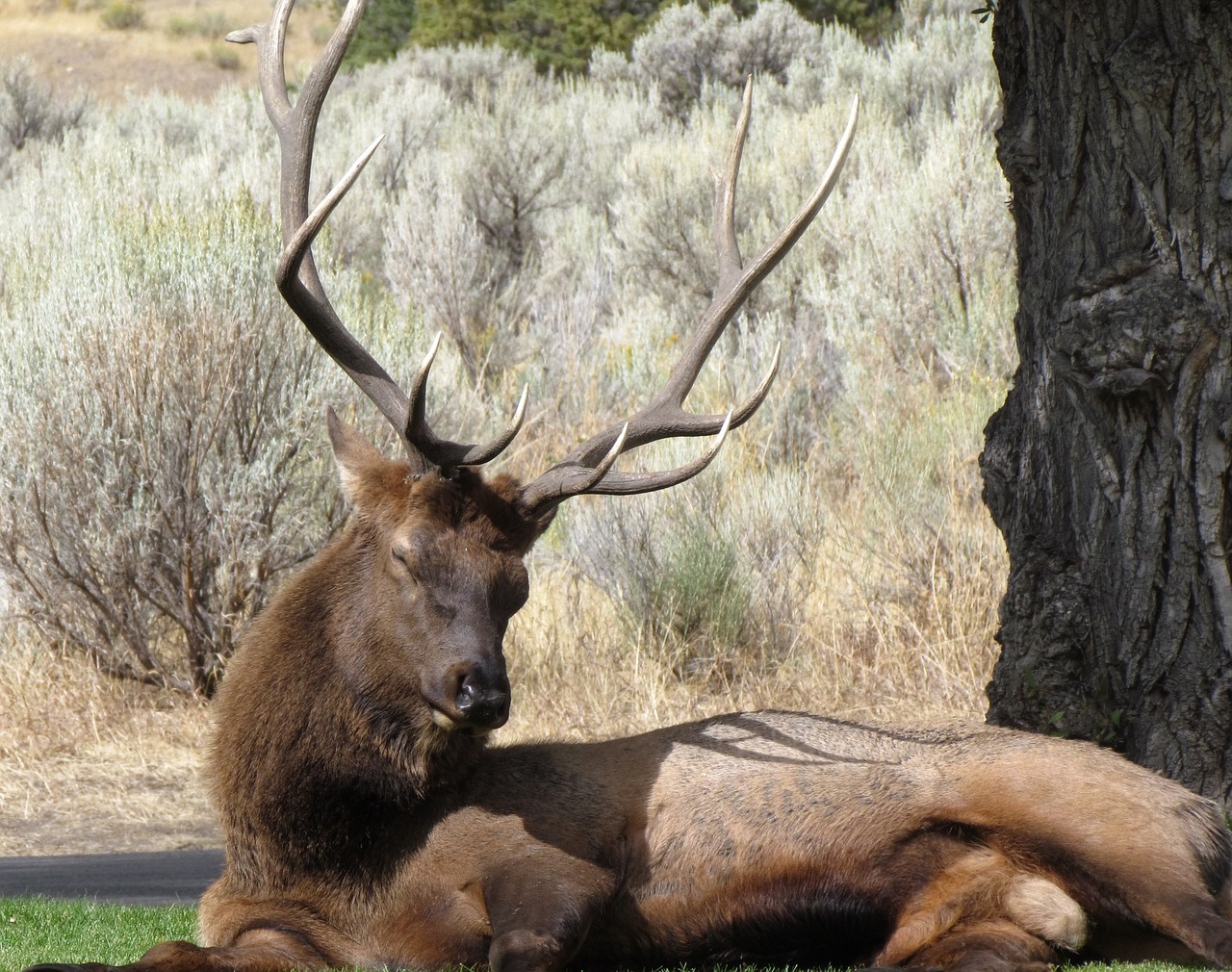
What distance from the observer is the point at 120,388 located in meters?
9.17

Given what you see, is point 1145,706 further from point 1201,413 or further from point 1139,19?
point 1139,19

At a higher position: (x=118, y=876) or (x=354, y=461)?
(x=354, y=461)

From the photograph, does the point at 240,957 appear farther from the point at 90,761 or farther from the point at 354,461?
the point at 90,761

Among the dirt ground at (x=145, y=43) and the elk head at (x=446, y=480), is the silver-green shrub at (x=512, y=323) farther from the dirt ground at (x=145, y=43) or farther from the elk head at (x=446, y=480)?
the dirt ground at (x=145, y=43)

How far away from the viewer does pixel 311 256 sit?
5.26 m

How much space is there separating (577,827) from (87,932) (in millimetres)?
1892

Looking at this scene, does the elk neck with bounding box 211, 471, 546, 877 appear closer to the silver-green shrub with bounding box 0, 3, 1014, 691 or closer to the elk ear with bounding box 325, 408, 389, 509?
the elk ear with bounding box 325, 408, 389, 509

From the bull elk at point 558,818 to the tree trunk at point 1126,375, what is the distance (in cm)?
97

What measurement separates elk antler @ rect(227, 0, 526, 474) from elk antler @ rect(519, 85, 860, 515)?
0.26 metres

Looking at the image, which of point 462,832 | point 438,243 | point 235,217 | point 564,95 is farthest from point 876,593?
point 564,95

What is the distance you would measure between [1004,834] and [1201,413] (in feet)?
5.79

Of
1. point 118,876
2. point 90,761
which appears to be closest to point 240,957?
point 118,876

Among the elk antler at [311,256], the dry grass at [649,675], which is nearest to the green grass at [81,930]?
the elk antler at [311,256]

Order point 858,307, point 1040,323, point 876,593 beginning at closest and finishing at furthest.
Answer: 1. point 1040,323
2. point 876,593
3. point 858,307
